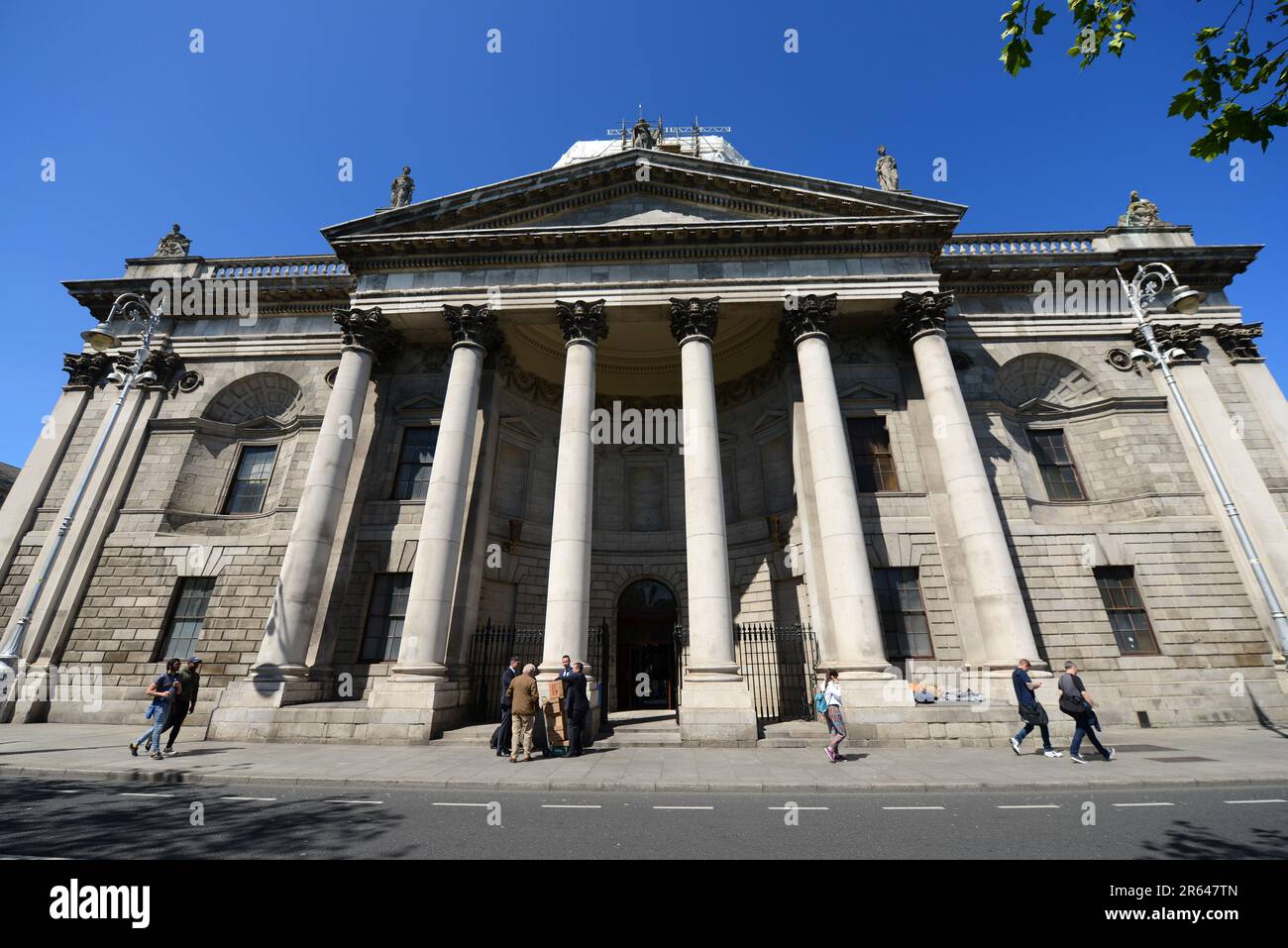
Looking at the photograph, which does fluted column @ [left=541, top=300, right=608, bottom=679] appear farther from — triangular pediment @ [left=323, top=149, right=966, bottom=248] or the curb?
the curb

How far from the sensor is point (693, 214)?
17641 mm

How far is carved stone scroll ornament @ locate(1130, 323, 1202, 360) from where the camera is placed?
17859mm

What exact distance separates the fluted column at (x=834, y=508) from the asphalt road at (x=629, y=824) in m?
5.35

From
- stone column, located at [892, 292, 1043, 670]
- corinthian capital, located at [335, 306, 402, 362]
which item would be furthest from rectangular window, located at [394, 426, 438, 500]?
stone column, located at [892, 292, 1043, 670]

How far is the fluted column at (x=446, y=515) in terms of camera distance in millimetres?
13242

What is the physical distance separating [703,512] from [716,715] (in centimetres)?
472

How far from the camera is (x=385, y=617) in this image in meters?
16.2

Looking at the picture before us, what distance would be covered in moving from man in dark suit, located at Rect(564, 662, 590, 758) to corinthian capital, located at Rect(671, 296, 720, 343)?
10162 mm

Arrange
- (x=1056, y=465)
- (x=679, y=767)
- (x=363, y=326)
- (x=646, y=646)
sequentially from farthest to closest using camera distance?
(x=646, y=646) < (x=1056, y=465) < (x=363, y=326) < (x=679, y=767)

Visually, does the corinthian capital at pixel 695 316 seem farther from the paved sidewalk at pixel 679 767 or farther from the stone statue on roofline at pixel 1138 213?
the stone statue on roofline at pixel 1138 213

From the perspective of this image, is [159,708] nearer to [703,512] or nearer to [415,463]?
[415,463]

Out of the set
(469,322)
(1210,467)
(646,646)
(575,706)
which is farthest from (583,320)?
(1210,467)
